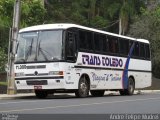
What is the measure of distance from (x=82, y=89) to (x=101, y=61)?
99.0 inches

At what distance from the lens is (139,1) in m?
57.6

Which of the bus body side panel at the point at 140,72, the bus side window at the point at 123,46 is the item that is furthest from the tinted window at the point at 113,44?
the bus body side panel at the point at 140,72

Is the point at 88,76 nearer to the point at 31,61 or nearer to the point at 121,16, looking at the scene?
the point at 31,61

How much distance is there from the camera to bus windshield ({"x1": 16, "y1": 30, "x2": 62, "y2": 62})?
23828 millimetres

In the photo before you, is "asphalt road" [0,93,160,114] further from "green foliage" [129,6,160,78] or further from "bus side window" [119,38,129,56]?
"green foliage" [129,6,160,78]

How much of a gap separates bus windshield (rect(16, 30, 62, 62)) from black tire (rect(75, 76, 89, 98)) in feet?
6.79

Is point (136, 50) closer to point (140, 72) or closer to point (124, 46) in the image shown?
point (140, 72)

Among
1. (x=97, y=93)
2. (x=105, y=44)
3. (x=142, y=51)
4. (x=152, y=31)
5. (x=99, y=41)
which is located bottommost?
(x=97, y=93)

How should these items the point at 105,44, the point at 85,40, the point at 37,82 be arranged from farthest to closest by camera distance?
the point at 105,44 < the point at 85,40 < the point at 37,82

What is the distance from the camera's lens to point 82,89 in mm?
25250

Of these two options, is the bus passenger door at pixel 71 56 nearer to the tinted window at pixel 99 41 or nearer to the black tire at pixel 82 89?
the black tire at pixel 82 89

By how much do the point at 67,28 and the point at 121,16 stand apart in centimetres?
2997

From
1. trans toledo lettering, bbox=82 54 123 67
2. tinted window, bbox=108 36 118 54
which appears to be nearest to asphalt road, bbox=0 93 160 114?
trans toledo lettering, bbox=82 54 123 67

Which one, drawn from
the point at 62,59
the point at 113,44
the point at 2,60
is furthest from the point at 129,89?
the point at 2,60
